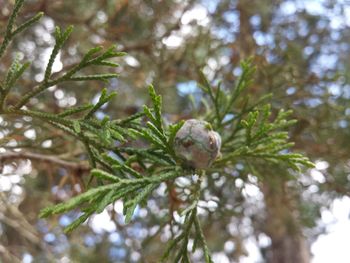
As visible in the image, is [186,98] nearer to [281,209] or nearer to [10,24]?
[281,209]

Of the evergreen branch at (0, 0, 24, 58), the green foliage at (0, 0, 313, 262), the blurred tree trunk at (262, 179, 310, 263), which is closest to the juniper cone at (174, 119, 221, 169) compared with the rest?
the green foliage at (0, 0, 313, 262)

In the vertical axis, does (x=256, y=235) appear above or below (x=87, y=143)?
above

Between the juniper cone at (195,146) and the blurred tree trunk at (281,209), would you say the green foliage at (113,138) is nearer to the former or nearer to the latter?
the juniper cone at (195,146)

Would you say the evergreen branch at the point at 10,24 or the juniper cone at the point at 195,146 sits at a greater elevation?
the evergreen branch at the point at 10,24

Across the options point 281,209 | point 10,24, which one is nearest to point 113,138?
point 10,24

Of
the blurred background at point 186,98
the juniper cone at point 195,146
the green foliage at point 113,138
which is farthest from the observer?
the blurred background at point 186,98

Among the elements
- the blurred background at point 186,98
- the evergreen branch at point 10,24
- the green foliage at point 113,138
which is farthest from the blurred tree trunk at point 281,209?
the evergreen branch at point 10,24

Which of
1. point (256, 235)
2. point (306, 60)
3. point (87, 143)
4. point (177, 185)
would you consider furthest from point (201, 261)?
point (87, 143)

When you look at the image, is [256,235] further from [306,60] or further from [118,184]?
[118,184]

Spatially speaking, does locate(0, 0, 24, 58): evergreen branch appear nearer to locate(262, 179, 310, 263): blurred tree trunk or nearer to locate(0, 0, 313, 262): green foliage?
locate(0, 0, 313, 262): green foliage
